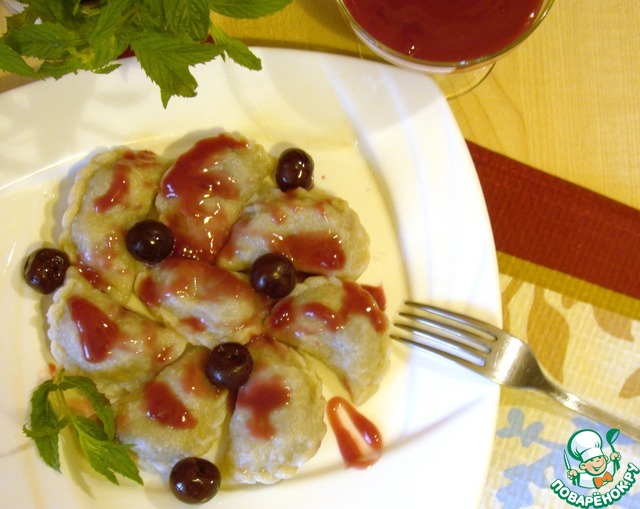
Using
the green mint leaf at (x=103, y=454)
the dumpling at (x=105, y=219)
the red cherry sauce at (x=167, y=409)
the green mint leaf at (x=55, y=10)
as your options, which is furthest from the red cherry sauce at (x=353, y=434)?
the green mint leaf at (x=55, y=10)

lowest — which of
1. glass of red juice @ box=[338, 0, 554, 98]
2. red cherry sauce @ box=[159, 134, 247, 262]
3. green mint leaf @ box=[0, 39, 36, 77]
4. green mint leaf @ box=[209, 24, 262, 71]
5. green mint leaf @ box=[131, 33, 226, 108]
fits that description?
red cherry sauce @ box=[159, 134, 247, 262]

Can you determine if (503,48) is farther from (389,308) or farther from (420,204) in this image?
(389,308)

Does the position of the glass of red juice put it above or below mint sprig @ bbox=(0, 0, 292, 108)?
above

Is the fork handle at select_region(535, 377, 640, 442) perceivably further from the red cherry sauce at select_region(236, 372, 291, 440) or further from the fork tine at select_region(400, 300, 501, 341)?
the red cherry sauce at select_region(236, 372, 291, 440)

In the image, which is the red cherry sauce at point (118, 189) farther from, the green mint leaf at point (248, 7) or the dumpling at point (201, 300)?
the green mint leaf at point (248, 7)

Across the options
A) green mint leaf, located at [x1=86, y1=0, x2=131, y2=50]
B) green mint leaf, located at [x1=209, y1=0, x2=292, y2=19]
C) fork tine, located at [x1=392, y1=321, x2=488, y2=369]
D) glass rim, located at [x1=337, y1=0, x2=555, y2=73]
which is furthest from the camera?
fork tine, located at [x1=392, y1=321, x2=488, y2=369]

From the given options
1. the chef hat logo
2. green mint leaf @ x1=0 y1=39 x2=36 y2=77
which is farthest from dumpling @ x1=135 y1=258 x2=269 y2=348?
the chef hat logo

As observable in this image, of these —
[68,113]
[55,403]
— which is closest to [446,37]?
[68,113]

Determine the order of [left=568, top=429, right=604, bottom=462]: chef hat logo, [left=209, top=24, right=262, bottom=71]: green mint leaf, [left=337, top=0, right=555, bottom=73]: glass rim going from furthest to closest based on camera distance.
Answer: [left=568, top=429, right=604, bottom=462]: chef hat logo, [left=337, top=0, right=555, bottom=73]: glass rim, [left=209, top=24, right=262, bottom=71]: green mint leaf

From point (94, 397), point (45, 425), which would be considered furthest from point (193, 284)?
point (45, 425)
